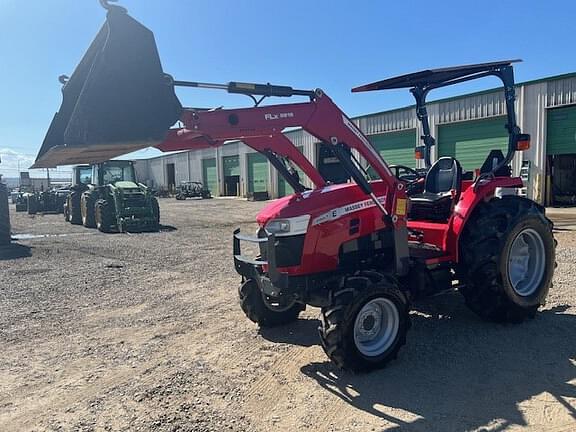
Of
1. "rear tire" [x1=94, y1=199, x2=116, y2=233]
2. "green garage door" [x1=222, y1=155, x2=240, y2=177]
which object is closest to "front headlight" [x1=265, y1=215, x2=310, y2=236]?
"rear tire" [x1=94, y1=199, x2=116, y2=233]

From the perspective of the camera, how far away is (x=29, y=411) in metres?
3.61

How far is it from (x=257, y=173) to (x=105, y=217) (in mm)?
21300

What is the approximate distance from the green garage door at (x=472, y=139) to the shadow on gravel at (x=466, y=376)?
49.0 ft

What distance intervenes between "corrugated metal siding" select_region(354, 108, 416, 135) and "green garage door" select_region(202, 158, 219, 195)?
19411 millimetres

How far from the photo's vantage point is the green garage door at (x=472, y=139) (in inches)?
739

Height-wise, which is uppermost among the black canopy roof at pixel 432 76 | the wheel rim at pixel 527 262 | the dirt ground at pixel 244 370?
the black canopy roof at pixel 432 76

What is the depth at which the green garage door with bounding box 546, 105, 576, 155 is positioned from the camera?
1711 centimetres

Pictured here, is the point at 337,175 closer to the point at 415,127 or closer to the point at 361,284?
the point at 361,284

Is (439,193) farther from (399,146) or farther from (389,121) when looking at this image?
(389,121)

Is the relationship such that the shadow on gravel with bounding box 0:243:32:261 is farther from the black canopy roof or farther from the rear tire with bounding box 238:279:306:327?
the black canopy roof

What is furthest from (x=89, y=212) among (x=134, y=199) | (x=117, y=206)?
(x=134, y=199)

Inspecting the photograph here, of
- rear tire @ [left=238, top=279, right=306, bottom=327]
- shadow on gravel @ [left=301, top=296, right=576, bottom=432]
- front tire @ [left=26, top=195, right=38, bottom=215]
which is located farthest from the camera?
front tire @ [left=26, top=195, right=38, bottom=215]

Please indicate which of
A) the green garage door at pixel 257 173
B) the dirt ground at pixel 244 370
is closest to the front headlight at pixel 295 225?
the dirt ground at pixel 244 370

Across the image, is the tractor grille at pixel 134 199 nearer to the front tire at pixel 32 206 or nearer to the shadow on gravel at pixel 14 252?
the shadow on gravel at pixel 14 252
